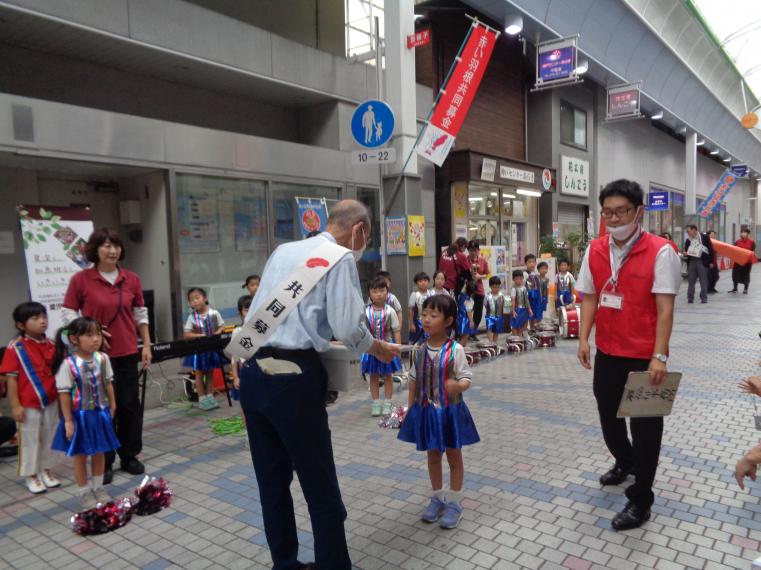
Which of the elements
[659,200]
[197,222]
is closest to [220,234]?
[197,222]

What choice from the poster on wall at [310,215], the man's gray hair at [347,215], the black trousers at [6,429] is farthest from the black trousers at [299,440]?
the poster on wall at [310,215]

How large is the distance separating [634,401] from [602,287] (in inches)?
30.5

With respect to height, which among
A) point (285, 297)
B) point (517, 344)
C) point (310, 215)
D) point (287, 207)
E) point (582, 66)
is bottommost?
point (517, 344)

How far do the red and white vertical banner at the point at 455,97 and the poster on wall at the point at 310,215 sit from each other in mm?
1847

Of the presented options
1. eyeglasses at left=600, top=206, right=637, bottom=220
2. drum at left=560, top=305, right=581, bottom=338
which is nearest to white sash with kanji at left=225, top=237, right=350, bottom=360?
eyeglasses at left=600, top=206, right=637, bottom=220

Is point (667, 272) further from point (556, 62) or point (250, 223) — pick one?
point (556, 62)

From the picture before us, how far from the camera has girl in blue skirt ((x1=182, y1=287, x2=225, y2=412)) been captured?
20.5ft

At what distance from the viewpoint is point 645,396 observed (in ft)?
10.4

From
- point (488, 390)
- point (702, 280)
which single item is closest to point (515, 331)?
point (488, 390)

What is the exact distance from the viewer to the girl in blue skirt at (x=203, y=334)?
6.26 meters

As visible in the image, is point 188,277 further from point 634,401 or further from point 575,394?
point 634,401

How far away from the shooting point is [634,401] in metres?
3.15

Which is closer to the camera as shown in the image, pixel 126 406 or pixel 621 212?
pixel 621 212

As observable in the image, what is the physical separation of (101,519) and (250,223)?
197 inches
